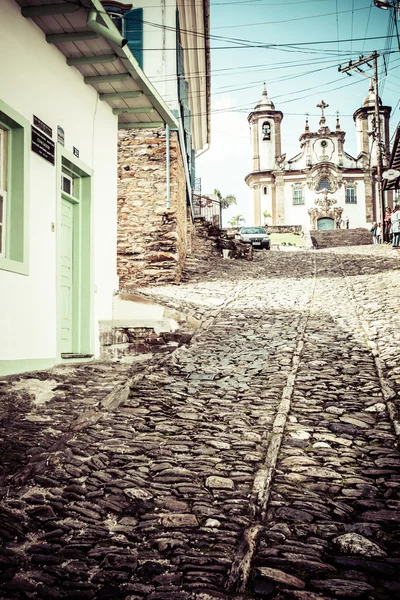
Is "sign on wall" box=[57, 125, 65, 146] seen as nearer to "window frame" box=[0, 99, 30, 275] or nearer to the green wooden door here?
the green wooden door

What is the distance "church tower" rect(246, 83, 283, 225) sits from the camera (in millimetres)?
59844

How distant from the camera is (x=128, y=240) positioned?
46.7 ft

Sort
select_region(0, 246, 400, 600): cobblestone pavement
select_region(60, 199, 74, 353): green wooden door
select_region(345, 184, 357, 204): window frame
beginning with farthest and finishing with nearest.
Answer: select_region(345, 184, 357, 204): window frame
select_region(60, 199, 74, 353): green wooden door
select_region(0, 246, 400, 600): cobblestone pavement

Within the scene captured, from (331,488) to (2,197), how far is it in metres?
4.74

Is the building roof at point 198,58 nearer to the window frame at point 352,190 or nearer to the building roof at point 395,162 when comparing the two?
the building roof at point 395,162

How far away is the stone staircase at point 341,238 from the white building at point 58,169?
28.9 metres

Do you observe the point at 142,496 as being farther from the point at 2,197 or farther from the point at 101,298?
the point at 101,298

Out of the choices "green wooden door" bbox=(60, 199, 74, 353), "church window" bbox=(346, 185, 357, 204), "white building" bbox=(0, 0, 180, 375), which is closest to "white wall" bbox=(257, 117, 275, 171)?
"church window" bbox=(346, 185, 357, 204)

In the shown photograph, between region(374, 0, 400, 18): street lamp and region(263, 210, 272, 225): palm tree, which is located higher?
region(263, 210, 272, 225): palm tree

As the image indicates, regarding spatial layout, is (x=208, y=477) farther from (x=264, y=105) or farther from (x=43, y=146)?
(x=264, y=105)

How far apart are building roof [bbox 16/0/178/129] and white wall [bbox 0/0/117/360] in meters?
0.15

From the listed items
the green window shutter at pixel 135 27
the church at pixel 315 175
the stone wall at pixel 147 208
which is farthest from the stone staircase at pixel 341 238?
the green window shutter at pixel 135 27

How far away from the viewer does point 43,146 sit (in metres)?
6.69

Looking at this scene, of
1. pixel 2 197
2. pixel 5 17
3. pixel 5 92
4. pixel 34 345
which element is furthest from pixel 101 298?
pixel 5 17
